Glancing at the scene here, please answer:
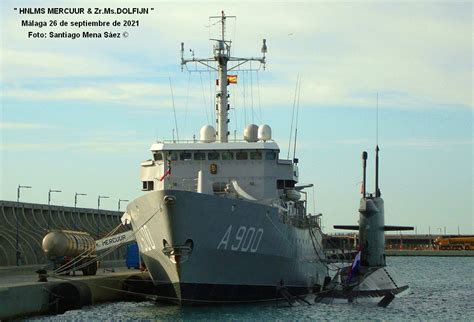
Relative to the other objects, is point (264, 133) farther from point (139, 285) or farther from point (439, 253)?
point (439, 253)

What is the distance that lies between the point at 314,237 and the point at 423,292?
9.21 m

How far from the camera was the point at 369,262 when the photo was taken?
42.8 meters

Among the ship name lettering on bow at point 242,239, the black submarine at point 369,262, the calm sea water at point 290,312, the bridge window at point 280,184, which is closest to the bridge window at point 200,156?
the bridge window at point 280,184

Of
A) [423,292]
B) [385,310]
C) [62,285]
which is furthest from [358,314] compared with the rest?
[423,292]

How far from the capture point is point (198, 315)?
100.0ft

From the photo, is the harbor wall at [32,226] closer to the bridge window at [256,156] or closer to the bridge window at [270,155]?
the bridge window at [256,156]

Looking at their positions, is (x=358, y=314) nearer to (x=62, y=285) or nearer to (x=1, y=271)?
(x=62, y=285)

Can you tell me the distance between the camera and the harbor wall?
4756 centimetres

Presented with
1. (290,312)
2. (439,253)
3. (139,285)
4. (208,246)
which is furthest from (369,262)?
(439,253)

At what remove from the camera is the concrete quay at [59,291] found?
28.9m

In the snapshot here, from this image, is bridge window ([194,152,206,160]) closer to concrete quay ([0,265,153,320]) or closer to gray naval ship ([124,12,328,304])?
gray naval ship ([124,12,328,304])

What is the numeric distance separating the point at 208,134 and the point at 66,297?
32.3ft

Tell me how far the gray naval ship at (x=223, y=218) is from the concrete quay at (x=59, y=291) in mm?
2897

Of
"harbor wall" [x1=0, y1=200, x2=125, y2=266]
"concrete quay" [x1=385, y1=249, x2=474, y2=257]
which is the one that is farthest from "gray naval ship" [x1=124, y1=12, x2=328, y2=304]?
"concrete quay" [x1=385, y1=249, x2=474, y2=257]
